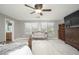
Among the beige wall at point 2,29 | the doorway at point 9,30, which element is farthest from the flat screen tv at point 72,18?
the beige wall at point 2,29

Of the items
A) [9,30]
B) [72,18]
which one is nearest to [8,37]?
[9,30]

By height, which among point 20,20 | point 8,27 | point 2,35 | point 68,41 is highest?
point 20,20

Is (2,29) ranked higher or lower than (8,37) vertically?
higher

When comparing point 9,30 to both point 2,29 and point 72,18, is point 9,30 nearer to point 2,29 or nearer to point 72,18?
point 2,29

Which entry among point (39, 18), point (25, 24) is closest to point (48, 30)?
point (39, 18)

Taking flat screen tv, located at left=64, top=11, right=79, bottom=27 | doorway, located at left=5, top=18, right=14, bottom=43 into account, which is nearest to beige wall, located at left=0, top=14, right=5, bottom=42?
doorway, located at left=5, top=18, right=14, bottom=43

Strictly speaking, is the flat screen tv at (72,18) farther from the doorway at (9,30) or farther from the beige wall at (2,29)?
the beige wall at (2,29)

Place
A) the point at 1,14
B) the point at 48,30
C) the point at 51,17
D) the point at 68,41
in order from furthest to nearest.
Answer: the point at 68,41
the point at 51,17
the point at 48,30
the point at 1,14

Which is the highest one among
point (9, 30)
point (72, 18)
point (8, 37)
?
point (72, 18)

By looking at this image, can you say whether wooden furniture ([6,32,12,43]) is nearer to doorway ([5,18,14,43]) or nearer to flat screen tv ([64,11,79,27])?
doorway ([5,18,14,43])
